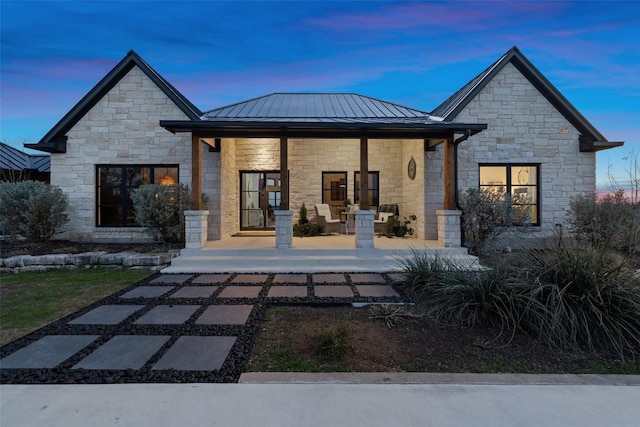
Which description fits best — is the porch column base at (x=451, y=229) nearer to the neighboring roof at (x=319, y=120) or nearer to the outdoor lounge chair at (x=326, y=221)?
the neighboring roof at (x=319, y=120)

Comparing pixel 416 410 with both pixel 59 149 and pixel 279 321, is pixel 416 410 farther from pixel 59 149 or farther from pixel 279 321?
pixel 59 149

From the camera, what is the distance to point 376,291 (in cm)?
526

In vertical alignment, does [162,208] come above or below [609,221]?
above

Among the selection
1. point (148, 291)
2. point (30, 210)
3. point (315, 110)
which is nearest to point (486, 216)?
point (315, 110)

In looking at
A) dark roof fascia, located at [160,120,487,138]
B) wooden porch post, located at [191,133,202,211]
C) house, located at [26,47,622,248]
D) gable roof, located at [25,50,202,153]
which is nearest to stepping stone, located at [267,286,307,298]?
wooden porch post, located at [191,133,202,211]

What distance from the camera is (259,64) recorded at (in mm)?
13281

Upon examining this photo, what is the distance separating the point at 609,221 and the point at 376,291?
6579mm

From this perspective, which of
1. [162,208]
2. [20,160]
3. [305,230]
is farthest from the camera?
[20,160]

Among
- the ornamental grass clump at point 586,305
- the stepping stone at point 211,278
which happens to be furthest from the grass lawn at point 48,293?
the ornamental grass clump at point 586,305

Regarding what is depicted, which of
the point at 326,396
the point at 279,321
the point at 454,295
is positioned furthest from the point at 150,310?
the point at 454,295

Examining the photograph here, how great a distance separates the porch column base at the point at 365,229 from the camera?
25.2 feet

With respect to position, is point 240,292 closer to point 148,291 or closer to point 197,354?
point 148,291

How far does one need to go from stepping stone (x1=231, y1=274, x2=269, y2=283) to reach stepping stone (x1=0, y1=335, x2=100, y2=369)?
8.87 feet

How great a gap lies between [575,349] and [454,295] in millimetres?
1212
